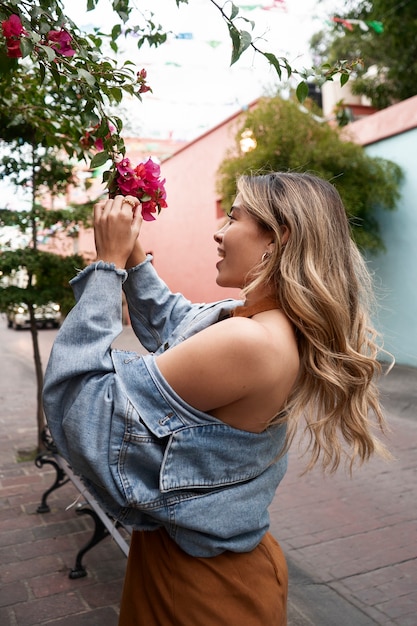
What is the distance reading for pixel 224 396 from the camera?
1.32 metres

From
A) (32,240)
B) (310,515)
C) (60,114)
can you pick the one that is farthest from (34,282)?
(310,515)

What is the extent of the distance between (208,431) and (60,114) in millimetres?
2200

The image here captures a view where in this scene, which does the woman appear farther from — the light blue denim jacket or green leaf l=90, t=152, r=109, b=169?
green leaf l=90, t=152, r=109, b=169

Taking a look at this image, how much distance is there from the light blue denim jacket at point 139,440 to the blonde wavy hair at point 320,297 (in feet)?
0.53

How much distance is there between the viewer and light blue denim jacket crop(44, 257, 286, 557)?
4.24ft

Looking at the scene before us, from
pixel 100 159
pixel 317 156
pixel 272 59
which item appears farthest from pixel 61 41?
pixel 317 156

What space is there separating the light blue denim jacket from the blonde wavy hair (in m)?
0.16

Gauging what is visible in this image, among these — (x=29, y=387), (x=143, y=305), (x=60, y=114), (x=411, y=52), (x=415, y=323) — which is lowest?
(x=29, y=387)

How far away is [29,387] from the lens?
10289mm

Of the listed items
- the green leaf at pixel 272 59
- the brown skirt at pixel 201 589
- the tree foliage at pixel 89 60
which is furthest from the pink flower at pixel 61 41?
the brown skirt at pixel 201 589

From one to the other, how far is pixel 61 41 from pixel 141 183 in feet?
2.05

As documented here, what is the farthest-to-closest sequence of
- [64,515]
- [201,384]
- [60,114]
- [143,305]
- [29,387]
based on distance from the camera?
[29,387], [64,515], [60,114], [143,305], [201,384]

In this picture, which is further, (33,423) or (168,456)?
(33,423)

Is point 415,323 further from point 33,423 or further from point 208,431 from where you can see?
point 208,431
